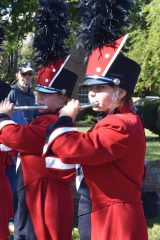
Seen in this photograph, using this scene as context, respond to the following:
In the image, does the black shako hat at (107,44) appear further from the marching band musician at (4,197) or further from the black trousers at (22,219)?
the black trousers at (22,219)

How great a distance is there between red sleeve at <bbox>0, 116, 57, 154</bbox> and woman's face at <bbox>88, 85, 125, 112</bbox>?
657mm

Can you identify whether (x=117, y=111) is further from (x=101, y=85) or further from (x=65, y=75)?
(x=65, y=75)

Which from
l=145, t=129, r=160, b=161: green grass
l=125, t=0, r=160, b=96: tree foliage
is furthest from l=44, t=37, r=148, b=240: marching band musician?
l=125, t=0, r=160, b=96: tree foliage

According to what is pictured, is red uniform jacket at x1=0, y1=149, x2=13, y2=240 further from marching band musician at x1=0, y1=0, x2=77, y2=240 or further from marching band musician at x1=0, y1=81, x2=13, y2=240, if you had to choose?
marching band musician at x1=0, y1=0, x2=77, y2=240

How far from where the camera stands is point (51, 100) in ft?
12.7

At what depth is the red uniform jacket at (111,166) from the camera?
9.20 ft

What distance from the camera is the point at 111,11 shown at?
322 cm

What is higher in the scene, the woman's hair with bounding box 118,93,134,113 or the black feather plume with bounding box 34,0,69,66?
the black feather plume with bounding box 34,0,69,66

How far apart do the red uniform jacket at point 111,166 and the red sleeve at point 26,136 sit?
19.9 inches

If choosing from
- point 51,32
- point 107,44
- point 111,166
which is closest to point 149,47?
point 51,32

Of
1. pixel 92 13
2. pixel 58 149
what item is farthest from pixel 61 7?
pixel 58 149

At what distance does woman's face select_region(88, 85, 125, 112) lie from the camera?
2.99 m

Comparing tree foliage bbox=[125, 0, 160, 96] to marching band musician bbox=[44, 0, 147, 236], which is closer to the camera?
marching band musician bbox=[44, 0, 147, 236]

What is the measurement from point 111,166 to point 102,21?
95 cm
